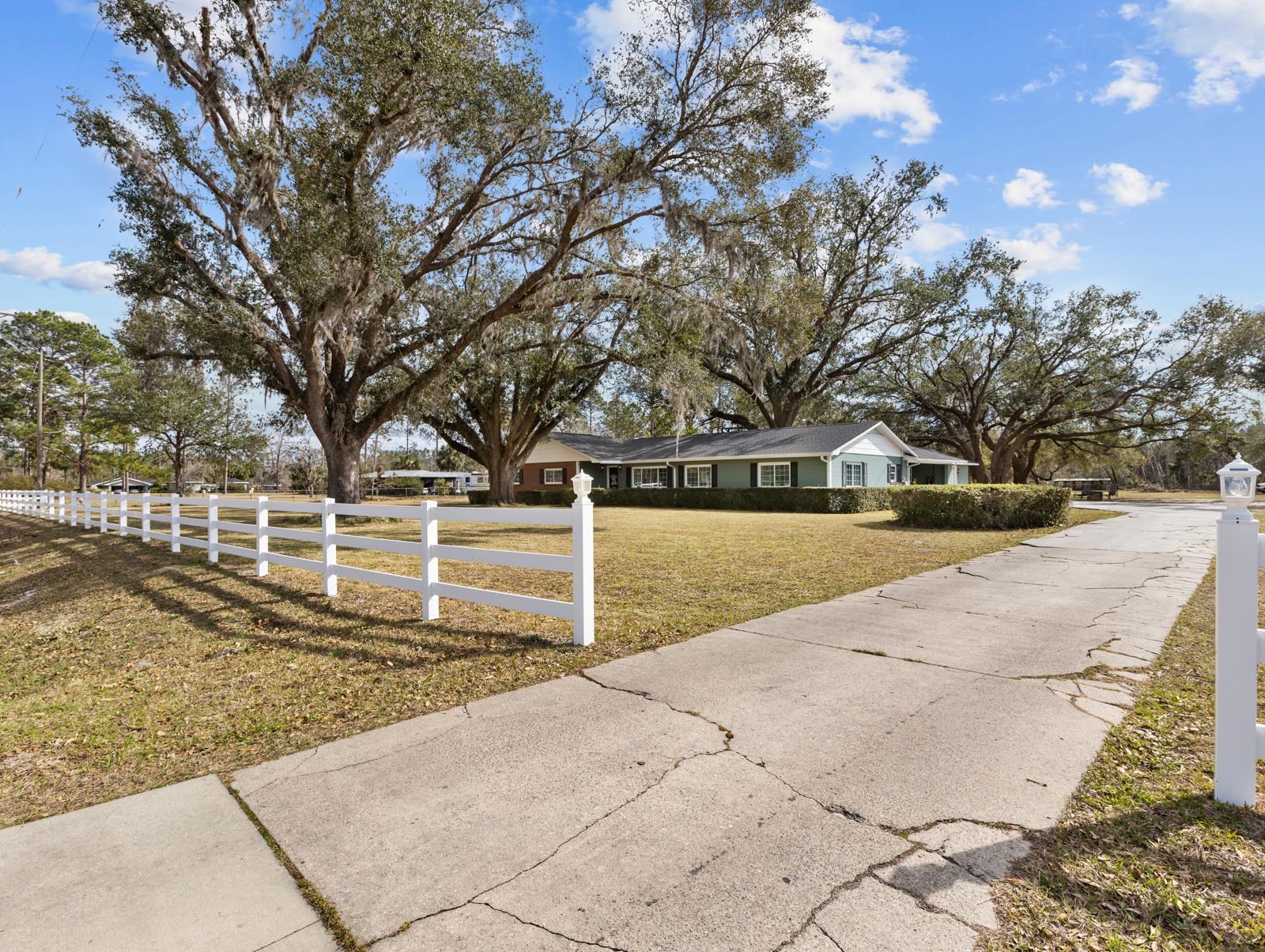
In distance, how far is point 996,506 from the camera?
53.9ft

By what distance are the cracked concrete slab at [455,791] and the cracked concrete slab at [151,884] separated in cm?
14

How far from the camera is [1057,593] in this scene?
752 centimetres

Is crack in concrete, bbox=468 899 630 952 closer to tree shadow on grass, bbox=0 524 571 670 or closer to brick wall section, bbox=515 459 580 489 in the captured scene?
tree shadow on grass, bbox=0 524 571 670

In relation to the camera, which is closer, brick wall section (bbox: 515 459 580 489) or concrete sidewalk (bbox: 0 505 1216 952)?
concrete sidewalk (bbox: 0 505 1216 952)

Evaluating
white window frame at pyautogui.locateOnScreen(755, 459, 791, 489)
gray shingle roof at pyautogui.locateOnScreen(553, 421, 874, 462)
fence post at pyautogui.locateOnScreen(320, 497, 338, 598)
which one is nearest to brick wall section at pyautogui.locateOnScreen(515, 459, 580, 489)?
gray shingle roof at pyautogui.locateOnScreen(553, 421, 874, 462)

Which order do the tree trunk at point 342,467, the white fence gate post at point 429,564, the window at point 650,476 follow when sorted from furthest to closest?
the window at point 650,476 < the tree trunk at point 342,467 < the white fence gate post at point 429,564

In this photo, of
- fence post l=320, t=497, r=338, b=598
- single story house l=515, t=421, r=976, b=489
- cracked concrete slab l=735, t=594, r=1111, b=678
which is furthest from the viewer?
single story house l=515, t=421, r=976, b=489

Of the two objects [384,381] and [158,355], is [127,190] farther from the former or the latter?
[384,381]

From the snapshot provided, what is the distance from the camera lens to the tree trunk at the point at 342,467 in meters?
17.0

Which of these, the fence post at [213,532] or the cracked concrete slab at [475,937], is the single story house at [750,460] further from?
the cracked concrete slab at [475,937]

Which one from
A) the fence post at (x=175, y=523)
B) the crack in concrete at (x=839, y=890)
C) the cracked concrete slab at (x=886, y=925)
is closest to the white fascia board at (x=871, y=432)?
the fence post at (x=175, y=523)

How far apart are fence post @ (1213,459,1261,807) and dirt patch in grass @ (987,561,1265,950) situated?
187mm

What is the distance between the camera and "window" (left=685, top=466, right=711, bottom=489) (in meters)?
32.1

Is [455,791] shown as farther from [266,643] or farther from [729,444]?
[729,444]
